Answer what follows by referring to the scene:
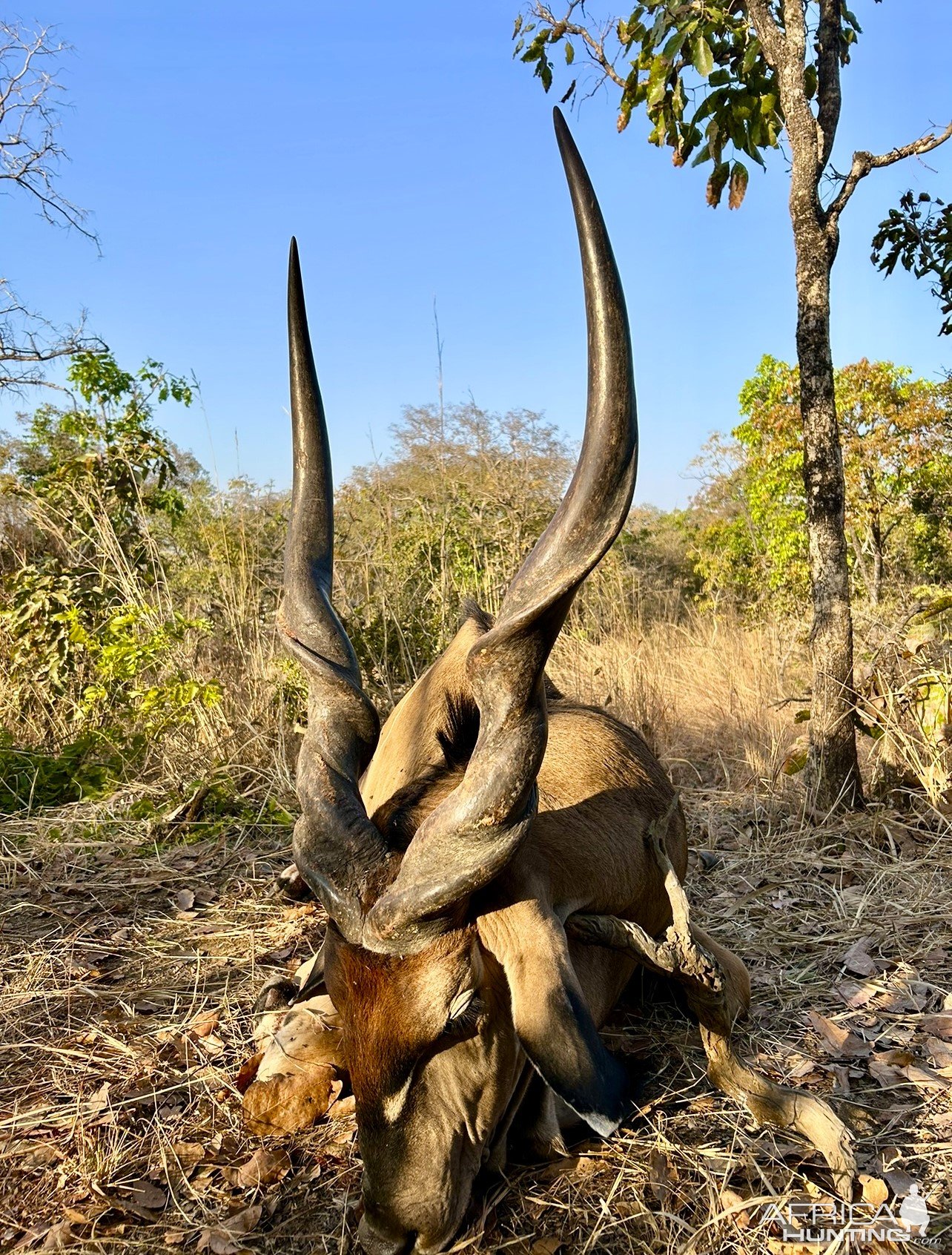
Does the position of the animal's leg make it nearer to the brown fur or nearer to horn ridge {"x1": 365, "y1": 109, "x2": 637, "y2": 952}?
the brown fur

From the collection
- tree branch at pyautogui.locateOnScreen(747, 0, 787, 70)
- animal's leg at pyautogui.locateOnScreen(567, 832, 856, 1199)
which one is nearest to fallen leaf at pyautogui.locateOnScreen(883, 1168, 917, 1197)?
animal's leg at pyautogui.locateOnScreen(567, 832, 856, 1199)

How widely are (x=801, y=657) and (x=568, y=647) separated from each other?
7.15 ft

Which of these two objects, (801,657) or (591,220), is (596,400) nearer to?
(591,220)

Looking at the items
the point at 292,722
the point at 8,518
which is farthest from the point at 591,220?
the point at 8,518

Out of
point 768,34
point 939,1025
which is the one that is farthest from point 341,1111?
point 768,34

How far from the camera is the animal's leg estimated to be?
2.43 metres

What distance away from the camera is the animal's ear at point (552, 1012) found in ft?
6.63

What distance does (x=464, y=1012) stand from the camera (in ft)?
6.61

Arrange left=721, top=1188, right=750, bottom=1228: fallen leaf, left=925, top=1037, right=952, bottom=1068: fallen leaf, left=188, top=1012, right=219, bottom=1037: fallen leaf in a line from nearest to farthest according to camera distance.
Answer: left=721, top=1188, right=750, bottom=1228: fallen leaf
left=925, top=1037, right=952, bottom=1068: fallen leaf
left=188, top=1012, right=219, bottom=1037: fallen leaf

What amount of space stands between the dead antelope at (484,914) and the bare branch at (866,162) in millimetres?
3579

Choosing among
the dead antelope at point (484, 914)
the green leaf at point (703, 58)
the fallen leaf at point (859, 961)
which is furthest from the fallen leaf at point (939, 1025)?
the green leaf at point (703, 58)

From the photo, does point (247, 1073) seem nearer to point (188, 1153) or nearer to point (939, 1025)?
point (188, 1153)

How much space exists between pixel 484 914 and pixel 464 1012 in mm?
221

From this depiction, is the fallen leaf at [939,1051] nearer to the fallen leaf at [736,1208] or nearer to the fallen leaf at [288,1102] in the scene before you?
the fallen leaf at [736,1208]
